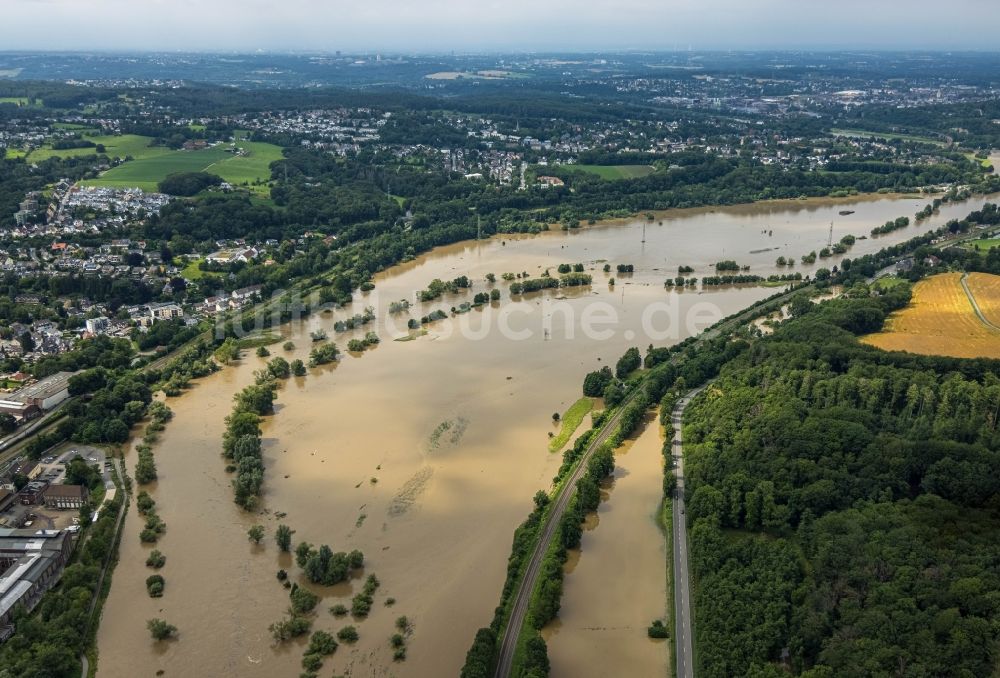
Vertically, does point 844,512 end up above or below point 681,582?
above

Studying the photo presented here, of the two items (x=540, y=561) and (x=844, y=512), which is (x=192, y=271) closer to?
(x=540, y=561)

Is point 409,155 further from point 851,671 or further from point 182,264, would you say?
point 851,671

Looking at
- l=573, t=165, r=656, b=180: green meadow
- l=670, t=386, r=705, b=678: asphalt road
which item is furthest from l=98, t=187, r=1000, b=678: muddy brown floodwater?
l=573, t=165, r=656, b=180: green meadow

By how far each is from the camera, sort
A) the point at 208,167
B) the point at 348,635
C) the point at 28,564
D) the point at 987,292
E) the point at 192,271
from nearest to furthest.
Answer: the point at 348,635 → the point at 28,564 → the point at 987,292 → the point at 192,271 → the point at 208,167

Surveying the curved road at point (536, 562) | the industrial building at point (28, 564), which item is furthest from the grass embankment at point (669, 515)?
the industrial building at point (28, 564)

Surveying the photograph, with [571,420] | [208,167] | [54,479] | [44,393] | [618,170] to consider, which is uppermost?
[208,167]

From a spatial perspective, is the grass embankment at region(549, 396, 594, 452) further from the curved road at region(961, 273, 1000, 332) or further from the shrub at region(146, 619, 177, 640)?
the curved road at region(961, 273, 1000, 332)

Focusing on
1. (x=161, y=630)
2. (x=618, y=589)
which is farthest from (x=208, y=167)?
(x=618, y=589)
